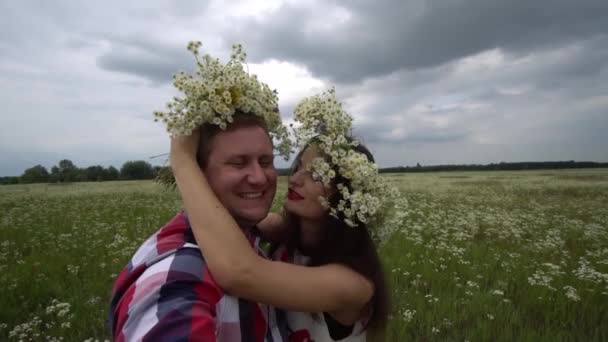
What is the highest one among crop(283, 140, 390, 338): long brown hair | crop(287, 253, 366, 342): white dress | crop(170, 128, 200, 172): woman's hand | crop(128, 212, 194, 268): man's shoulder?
crop(170, 128, 200, 172): woman's hand

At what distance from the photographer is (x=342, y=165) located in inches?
86.3

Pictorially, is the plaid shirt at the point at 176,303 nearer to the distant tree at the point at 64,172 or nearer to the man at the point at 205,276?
the man at the point at 205,276

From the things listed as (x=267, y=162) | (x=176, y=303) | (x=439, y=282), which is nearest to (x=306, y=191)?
(x=267, y=162)

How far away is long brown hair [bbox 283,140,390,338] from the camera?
7.16ft

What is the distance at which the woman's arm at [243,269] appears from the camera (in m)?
1.54

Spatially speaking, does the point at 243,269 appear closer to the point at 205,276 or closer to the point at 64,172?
the point at 205,276

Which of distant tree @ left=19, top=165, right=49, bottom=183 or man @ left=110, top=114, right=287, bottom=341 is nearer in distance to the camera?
man @ left=110, top=114, right=287, bottom=341

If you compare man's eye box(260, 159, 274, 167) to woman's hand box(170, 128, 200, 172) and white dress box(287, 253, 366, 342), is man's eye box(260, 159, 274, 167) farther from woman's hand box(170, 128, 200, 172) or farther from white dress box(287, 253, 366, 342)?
white dress box(287, 253, 366, 342)

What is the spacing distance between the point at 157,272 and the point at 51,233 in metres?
8.98

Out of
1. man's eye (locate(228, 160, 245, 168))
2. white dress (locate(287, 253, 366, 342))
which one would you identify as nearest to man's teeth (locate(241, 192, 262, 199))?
man's eye (locate(228, 160, 245, 168))

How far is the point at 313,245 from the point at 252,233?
0.46m

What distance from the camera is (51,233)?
8508 millimetres

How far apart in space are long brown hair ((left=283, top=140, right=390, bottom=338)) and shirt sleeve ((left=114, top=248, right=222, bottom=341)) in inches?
36.0

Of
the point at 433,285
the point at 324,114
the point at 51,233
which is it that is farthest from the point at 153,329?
the point at 51,233
